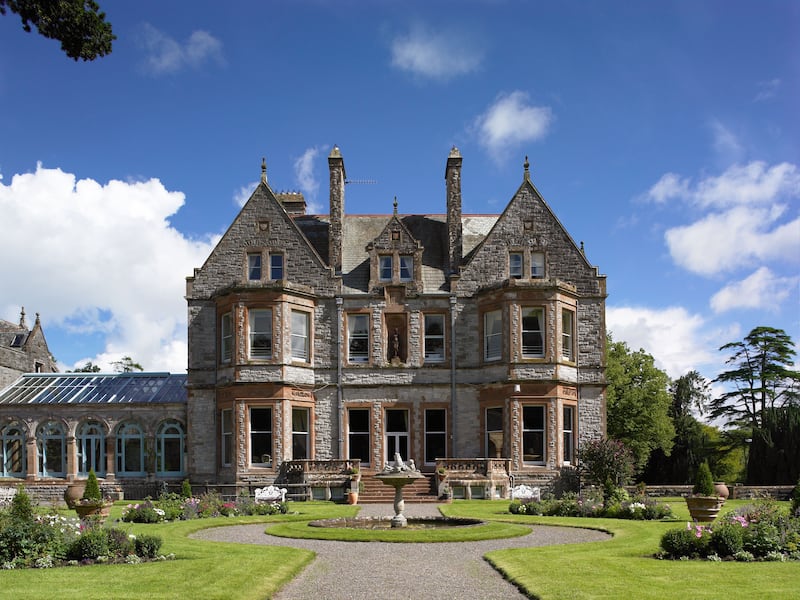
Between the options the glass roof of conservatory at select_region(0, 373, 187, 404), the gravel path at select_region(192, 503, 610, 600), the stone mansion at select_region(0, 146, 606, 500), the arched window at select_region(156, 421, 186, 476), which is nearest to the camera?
the gravel path at select_region(192, 503, 610, 600)

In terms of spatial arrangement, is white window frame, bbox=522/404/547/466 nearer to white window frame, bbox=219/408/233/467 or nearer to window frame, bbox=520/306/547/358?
window frame, bbox=520/306/547/358

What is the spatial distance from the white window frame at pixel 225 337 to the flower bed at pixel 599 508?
48.4 ft

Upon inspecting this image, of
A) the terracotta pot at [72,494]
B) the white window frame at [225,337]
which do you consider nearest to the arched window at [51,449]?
the terracotta pot at [72,494]

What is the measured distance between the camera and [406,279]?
37844 millimetres

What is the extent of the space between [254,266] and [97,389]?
929 cm

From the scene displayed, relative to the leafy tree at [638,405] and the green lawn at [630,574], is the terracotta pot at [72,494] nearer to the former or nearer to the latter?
the green lawn at [630,574]

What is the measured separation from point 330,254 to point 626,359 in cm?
2452

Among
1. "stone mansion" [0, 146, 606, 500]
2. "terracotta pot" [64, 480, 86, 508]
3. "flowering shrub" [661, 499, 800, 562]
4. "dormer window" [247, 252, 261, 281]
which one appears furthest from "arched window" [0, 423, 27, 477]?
"flowering shrub" [661, 499, 800, 562]

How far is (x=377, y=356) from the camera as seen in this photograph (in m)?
37.1

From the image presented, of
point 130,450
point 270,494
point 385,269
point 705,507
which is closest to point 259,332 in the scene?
point 385,269

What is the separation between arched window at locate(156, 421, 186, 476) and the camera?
37.8 metres

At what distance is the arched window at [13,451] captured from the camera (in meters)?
37.9

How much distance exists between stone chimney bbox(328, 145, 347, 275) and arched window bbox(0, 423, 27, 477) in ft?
50.3

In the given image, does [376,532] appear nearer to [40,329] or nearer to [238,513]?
[238,513]
